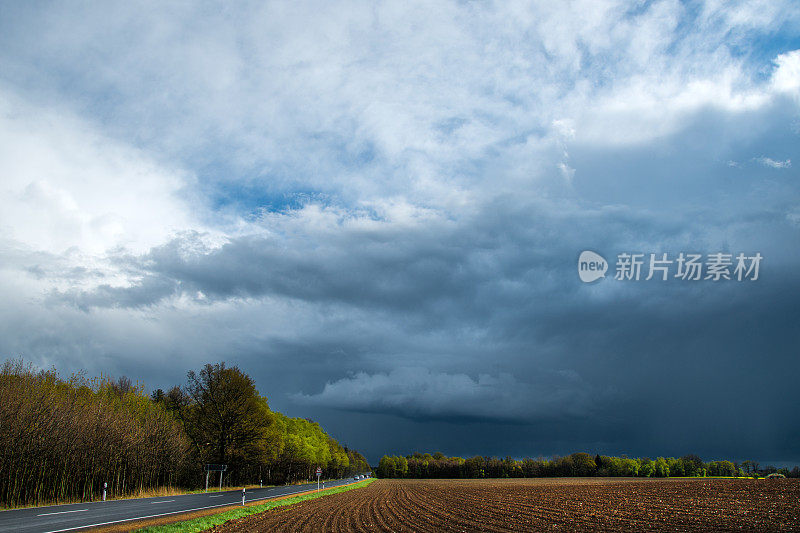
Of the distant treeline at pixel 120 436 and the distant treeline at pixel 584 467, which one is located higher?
the distant treeline at pixel 120 436

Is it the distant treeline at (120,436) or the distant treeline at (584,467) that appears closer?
the distant treeline at (120,436)

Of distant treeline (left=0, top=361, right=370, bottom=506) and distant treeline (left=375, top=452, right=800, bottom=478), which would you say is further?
distant treeline (left=375, top=452, right=800, bottom=478)

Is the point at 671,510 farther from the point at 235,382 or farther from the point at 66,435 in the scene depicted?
the point at 235,382

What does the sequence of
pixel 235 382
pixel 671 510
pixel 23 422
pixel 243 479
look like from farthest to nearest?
1. pixel 243 479
2. pixel 235 382
3. pixel 23 422
4. pixel 671 510

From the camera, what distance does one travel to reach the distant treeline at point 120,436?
3391cm

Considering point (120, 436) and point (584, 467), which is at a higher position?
point (120, 436)

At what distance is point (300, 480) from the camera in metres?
129

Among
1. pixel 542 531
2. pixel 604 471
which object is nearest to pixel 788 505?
pixel 542 531

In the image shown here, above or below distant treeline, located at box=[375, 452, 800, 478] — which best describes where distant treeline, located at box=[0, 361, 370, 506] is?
above

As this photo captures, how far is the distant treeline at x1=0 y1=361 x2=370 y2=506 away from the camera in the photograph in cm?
3391

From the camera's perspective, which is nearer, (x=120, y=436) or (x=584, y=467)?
(x=120, y=436)

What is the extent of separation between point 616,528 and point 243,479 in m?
76.5

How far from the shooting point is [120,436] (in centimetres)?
4453

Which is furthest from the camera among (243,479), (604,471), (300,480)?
(604,471)
